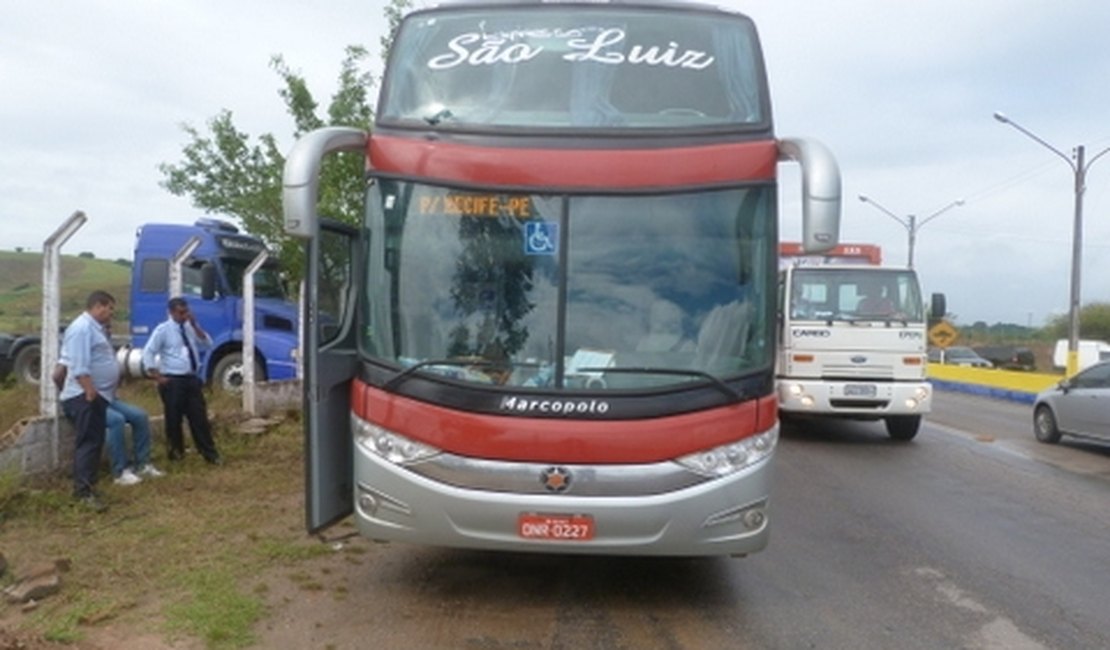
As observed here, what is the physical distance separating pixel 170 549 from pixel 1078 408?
12.4 meters

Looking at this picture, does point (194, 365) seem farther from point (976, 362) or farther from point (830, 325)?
point (976, 362)

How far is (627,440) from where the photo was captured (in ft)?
18.2

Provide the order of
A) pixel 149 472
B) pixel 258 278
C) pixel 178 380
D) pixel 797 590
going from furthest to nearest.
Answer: pixel 258 278 → pixel 178 380 → pixel 149 472 → pixel 797 590

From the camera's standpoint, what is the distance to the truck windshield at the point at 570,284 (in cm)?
582

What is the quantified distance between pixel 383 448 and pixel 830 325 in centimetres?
901

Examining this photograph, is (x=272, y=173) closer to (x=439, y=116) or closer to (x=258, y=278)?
(x=258, y=278)

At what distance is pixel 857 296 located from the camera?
13734 mm

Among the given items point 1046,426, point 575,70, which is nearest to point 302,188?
point 575,70

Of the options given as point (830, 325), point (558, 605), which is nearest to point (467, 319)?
point (558, 605)

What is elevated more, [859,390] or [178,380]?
[178,380]

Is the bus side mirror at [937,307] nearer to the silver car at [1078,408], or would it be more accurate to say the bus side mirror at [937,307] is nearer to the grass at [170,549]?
the silver car at [1078,408]

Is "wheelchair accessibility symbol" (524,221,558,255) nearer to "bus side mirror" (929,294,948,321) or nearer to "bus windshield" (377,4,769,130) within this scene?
"bus windshield" (377,4,769,130)

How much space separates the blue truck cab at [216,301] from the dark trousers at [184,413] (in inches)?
237

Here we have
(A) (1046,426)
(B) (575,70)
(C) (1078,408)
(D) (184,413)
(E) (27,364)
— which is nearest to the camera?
(B) (575,70)
